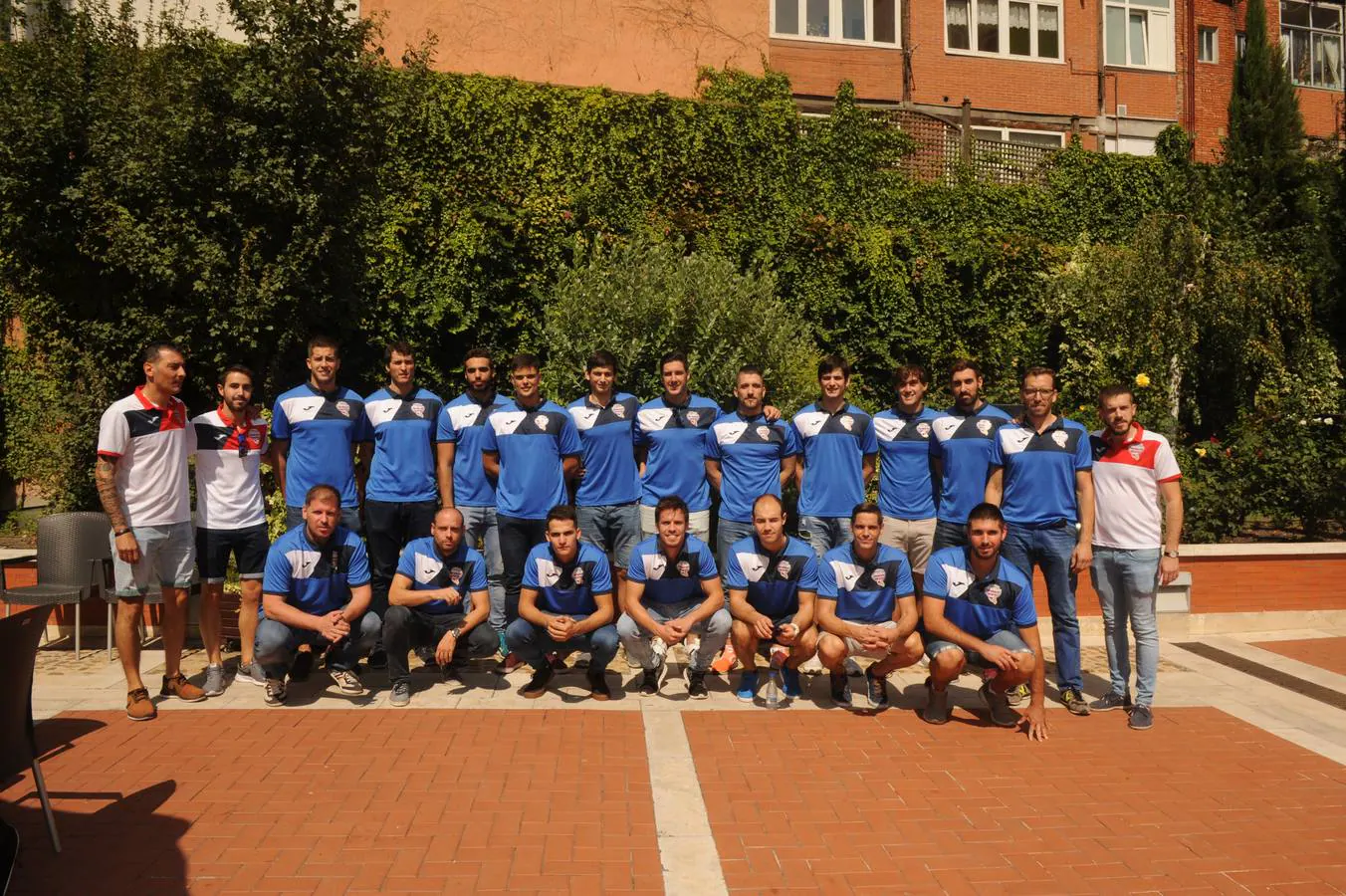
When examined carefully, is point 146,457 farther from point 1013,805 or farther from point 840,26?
point 840,26

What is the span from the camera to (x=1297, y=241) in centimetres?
1686

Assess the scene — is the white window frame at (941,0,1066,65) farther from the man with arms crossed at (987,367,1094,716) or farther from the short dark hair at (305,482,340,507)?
the short dark hair at (305,482,340,507)

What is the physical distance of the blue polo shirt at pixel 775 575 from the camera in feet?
21.2

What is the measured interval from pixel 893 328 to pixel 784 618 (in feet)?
27.0

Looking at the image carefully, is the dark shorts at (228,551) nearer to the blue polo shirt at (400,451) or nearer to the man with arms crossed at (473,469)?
the blue polo shirt at (400,451)

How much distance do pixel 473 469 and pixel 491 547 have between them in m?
0.59

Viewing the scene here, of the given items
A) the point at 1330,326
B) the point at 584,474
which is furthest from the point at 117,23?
the point at 1330,326

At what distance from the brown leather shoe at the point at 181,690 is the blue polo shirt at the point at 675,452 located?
3244mm

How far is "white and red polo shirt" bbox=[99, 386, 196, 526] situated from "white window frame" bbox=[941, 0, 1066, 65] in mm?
17535

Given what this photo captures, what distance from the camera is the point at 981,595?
6156mm

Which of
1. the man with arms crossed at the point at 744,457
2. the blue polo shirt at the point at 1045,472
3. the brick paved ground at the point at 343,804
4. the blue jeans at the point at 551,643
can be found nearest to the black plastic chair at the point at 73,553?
the brick paved ground at the point at 343,804

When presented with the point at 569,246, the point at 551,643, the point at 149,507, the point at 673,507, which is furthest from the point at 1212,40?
the point at 149,507

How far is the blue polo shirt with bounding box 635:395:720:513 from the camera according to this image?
7.23 metres

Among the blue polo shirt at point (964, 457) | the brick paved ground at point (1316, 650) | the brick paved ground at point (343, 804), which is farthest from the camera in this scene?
the brick paved ground at point (1316, 650)
